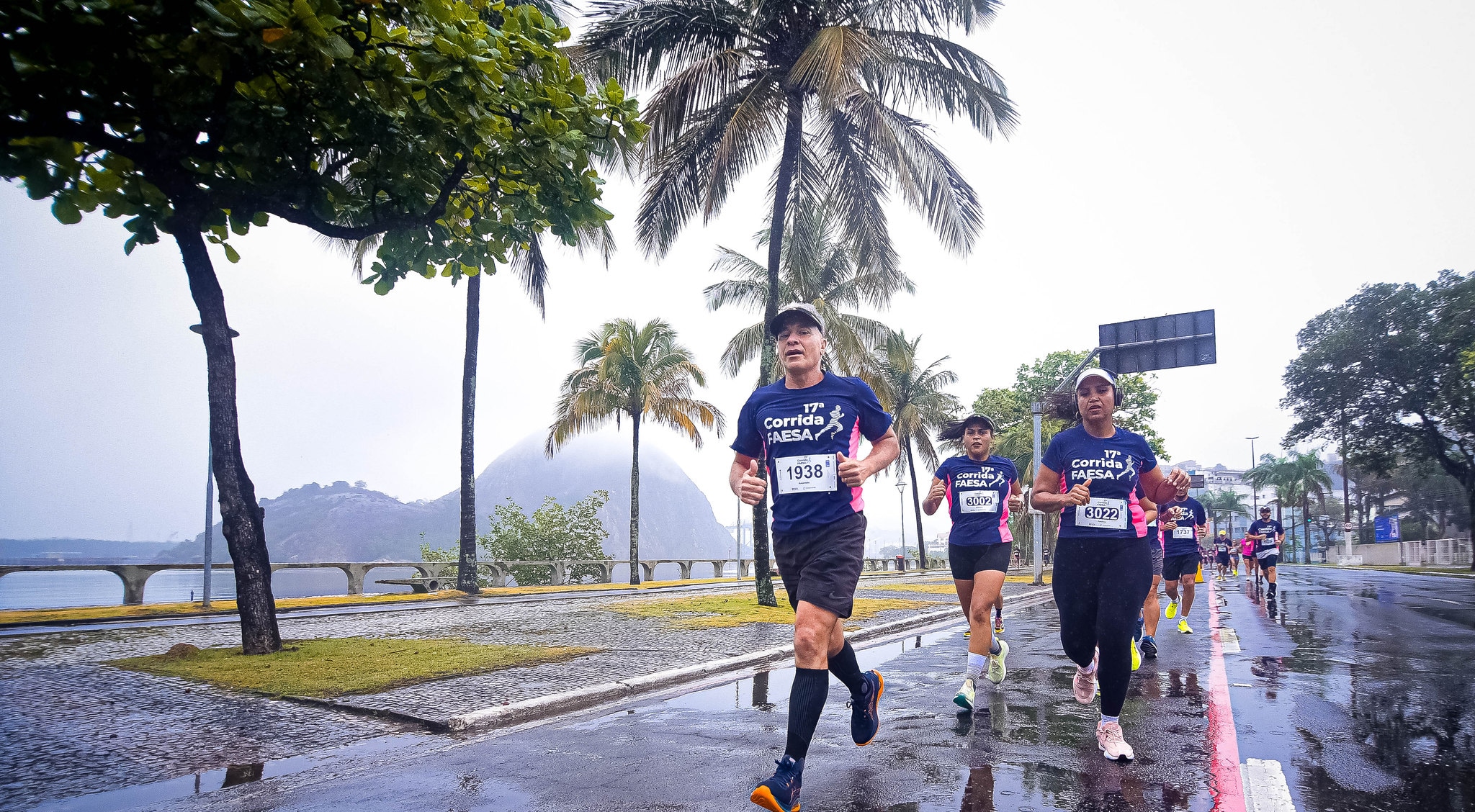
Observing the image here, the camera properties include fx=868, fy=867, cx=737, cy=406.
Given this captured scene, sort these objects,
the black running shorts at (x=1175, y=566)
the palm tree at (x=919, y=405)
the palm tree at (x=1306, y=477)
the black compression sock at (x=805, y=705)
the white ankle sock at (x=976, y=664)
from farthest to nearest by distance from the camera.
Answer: the palm tree at (x=1306, y=477), the palm tree at (x=919, y=405), the black running shorts at (x=1175, y=566), the white ankle sock at (x=976, y=664), the black compression sock at (x=805, y=705)

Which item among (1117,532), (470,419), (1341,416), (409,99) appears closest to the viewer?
(1117,532)

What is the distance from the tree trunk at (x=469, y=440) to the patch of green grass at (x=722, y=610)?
4.97 m

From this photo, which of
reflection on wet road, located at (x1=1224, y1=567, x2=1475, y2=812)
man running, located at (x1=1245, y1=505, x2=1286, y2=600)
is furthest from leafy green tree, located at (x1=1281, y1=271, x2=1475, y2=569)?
reflection on wet road, located at (x1=1224, y1=567, x2=1475, y2=812)

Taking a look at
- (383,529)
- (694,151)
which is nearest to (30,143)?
(694,151)

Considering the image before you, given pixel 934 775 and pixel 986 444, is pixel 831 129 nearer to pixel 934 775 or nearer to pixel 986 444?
pixel 986 444

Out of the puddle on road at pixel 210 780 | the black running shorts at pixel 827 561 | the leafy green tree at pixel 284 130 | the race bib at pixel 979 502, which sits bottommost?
the puddle on road at pixel 210 780

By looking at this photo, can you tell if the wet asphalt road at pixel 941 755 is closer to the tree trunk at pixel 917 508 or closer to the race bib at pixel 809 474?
the race bib at pixel 809 474

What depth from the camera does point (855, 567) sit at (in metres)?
4.01

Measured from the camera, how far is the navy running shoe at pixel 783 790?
341cm

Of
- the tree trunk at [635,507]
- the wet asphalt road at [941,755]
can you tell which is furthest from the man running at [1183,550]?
the tree trunk at [635,507]

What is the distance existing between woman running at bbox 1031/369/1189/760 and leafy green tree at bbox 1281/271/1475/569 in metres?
44.5

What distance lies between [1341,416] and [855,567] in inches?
2081

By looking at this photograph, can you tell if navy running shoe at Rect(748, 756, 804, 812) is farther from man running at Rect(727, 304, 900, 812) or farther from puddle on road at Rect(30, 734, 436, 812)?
puddle on road at Rect(30, 734, 436, 812)

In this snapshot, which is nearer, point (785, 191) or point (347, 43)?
point (347, 43)
